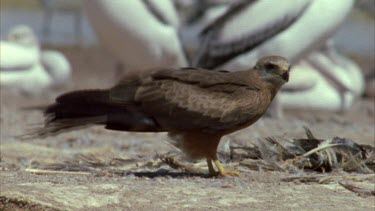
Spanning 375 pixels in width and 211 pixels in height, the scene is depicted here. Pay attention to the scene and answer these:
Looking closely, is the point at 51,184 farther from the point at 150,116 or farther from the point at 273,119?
the point at 273,119

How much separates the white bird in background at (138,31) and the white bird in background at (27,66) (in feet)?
5.85

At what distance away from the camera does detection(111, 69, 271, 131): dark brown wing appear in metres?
5.90

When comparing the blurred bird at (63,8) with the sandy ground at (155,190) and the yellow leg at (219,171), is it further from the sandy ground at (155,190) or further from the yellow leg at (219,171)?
the yellow leg at (219,171)

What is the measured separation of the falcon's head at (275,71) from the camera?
236 inches

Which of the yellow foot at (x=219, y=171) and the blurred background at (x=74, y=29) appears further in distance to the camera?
the blurred background at (x=74, y=29)

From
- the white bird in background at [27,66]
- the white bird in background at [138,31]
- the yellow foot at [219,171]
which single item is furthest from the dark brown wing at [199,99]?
the white bird in background at [27,66]

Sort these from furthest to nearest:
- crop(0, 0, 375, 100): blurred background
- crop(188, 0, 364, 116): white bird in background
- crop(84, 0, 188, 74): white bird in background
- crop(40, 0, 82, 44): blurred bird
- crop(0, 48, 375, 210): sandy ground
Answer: crop(40, 0, 82, 44): blurred bird, crop(0, 0, 375, 100): blurred background, crop(84, 0, 188, 74): white bird in background, crop(188, 0, 364, 116): white bird in background, crop(0, 48, 375, 210): sandy ground

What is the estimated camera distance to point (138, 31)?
522 inches

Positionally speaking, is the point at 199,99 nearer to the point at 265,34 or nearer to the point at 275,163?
the point at 275,163

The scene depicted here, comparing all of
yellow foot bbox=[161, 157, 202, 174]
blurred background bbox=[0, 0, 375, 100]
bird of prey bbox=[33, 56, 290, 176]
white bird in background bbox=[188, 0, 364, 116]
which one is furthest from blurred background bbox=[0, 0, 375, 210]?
blurred background bbox=[0, 0, 375, 100]

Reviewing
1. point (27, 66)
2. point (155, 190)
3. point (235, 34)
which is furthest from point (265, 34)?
point (155, 190)

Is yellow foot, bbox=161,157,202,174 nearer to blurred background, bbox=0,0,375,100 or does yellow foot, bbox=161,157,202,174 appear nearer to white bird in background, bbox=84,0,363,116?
white bird in background, bbox=84,0,363,116

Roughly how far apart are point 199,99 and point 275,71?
0.42 m

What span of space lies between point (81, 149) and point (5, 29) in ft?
55.7
